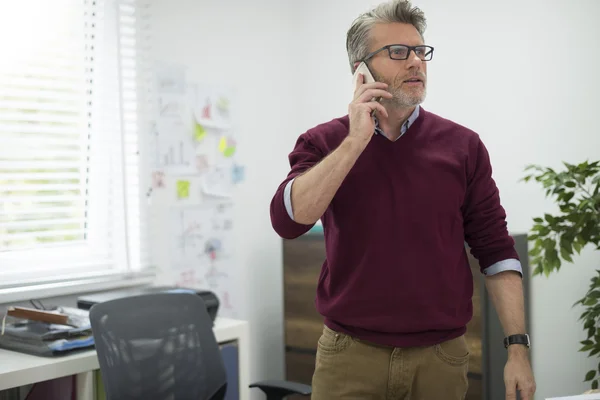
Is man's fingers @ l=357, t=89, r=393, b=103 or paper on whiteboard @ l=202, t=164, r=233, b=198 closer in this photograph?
man's fingers @ l=357, t=89, r=393, b=103

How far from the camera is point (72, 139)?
308 centimetres

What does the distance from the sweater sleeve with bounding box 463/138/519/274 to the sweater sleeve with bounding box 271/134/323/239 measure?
1.21ft

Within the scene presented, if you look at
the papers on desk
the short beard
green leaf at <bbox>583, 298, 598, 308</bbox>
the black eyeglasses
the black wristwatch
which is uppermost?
the black eyeglasses

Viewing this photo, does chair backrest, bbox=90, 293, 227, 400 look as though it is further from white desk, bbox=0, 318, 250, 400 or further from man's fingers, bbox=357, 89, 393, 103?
man's fingers, bbox=357, 89, 393, 103

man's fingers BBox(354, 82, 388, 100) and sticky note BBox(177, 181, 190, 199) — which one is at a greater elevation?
man's fingers BBox(354, 82, 388, 100)

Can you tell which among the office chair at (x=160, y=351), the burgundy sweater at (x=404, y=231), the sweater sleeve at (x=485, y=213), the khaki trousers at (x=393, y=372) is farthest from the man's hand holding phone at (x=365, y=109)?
the office chair at (x=160, y=351)

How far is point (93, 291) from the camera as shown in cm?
306

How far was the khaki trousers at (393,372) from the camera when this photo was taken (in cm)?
162

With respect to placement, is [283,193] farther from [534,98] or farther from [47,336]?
[534,98]

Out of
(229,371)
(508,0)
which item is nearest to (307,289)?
(229,371)

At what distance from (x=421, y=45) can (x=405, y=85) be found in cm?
10

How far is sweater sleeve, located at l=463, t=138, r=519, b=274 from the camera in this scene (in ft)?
5.71

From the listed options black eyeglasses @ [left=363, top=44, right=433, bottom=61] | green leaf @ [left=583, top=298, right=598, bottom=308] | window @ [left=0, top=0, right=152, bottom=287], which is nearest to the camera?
black eyeglasses @ [left=363, top=44, right=433, bottom=61]

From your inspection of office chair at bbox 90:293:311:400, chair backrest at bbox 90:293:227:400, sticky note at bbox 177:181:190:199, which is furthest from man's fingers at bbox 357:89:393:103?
sticky note at bbox 177:181:190:199
